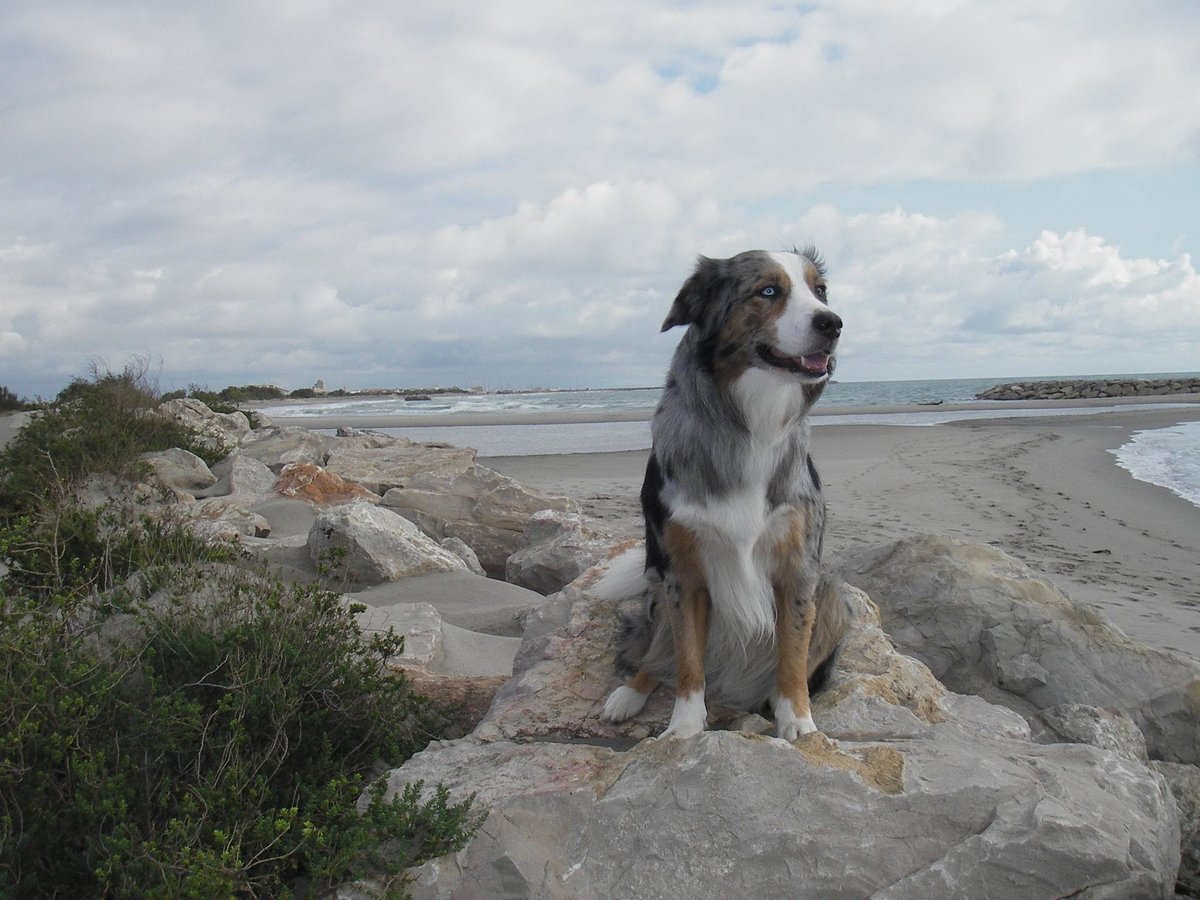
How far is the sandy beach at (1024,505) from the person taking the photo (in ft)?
26.8

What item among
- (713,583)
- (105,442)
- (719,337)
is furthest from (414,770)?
(105,442)

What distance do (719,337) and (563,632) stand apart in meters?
1.75

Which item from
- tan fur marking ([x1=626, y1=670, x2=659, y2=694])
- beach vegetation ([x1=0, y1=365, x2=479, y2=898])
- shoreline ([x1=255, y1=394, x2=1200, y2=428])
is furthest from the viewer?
shoreline ([x1=255, y1=394, x2=1200, y2=428])

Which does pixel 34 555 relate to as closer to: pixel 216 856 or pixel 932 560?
pixel 216 856

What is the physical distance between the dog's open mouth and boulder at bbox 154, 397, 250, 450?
39.4ft

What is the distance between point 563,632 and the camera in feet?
15.2

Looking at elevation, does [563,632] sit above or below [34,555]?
below

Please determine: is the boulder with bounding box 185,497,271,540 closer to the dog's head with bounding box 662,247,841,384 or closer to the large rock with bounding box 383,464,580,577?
the large rock with bounding box 383,464,580,577

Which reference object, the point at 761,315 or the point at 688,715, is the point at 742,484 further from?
the point at 688,715

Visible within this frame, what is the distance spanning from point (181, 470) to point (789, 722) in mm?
9836

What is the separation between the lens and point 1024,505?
41.8 feet

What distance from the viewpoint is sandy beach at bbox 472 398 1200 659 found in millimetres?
8156

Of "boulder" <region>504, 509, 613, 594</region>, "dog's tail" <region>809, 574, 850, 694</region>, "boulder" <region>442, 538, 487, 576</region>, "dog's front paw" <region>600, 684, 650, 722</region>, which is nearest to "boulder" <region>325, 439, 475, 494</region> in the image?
"boulder" <region>442, 538, 487, 576</region>

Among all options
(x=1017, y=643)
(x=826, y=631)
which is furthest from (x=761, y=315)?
(x=1017, y=643)
